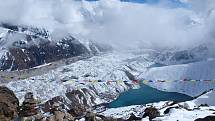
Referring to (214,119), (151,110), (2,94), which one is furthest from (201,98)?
(2,94)

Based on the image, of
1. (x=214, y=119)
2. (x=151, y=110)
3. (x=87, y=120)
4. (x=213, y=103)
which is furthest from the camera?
(x=213, y=103)

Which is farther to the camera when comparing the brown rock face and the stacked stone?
the brown rock face

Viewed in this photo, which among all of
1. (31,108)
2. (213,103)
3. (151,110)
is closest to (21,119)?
(31,108)

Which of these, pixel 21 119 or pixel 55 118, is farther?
pixel 55 118

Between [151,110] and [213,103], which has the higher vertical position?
[151,110]

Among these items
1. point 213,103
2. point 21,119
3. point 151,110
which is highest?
point 21,119

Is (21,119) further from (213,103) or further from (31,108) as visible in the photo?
(213,103)

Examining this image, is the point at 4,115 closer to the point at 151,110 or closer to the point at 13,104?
the point at 13,104

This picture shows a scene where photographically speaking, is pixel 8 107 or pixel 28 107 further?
pixel 8 107

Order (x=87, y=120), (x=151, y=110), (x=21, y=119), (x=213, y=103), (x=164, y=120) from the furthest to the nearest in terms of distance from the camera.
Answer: (x=213, y=103)
(x=151, y=110)
(x=87, y=120)
(x=164, y=120)
(x=21, y=119)

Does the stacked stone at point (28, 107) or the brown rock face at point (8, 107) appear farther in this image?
the brown rock face at point (8, 107)
